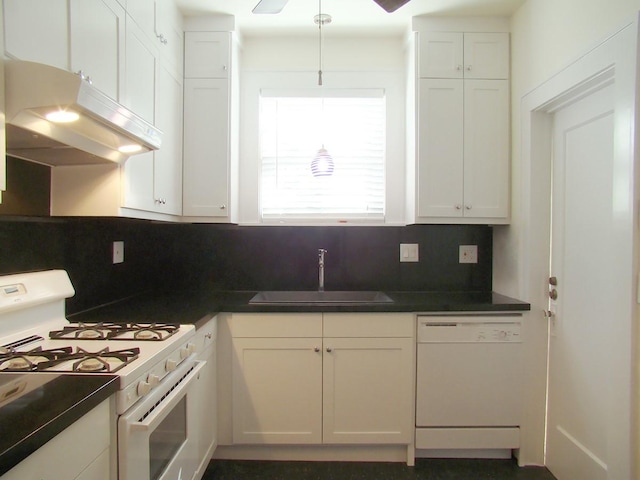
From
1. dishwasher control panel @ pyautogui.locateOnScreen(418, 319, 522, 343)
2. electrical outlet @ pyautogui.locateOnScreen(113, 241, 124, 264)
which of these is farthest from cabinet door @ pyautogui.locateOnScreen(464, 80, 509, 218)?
electrical outlet @ pyautogui.locateOnScreen(113, 241, 124, 264)

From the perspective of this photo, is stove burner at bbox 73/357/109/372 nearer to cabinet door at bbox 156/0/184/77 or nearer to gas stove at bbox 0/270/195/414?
gas stove at bbox 0/270/195/414

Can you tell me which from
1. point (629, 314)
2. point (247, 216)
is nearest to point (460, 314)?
point (629, 314)

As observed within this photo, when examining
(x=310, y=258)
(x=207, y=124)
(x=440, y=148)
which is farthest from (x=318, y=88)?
(x=310, y=258)

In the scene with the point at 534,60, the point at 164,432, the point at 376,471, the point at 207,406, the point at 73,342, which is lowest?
the point at 376,471

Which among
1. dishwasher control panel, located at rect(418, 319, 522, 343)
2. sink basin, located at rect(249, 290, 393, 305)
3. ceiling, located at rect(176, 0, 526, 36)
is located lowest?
dishwasher control panel, located at rect(418, 319, 522, 343)

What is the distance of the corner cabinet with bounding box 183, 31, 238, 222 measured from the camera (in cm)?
216

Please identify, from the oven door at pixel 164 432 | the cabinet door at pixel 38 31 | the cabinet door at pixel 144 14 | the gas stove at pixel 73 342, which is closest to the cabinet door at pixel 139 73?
the cabinet door at pixel 144 14

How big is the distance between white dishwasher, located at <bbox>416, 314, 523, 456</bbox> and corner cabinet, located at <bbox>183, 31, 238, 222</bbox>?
1444 millimetres

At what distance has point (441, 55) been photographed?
2.15 metres

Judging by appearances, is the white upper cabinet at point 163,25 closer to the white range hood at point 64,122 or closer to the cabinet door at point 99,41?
the cabinet door at point 99,41

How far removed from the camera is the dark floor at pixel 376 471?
1.90 meters

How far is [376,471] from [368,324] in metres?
0.81

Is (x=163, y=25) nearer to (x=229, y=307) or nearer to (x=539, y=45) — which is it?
(x=229, y=307)

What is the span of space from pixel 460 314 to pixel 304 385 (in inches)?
37.5
